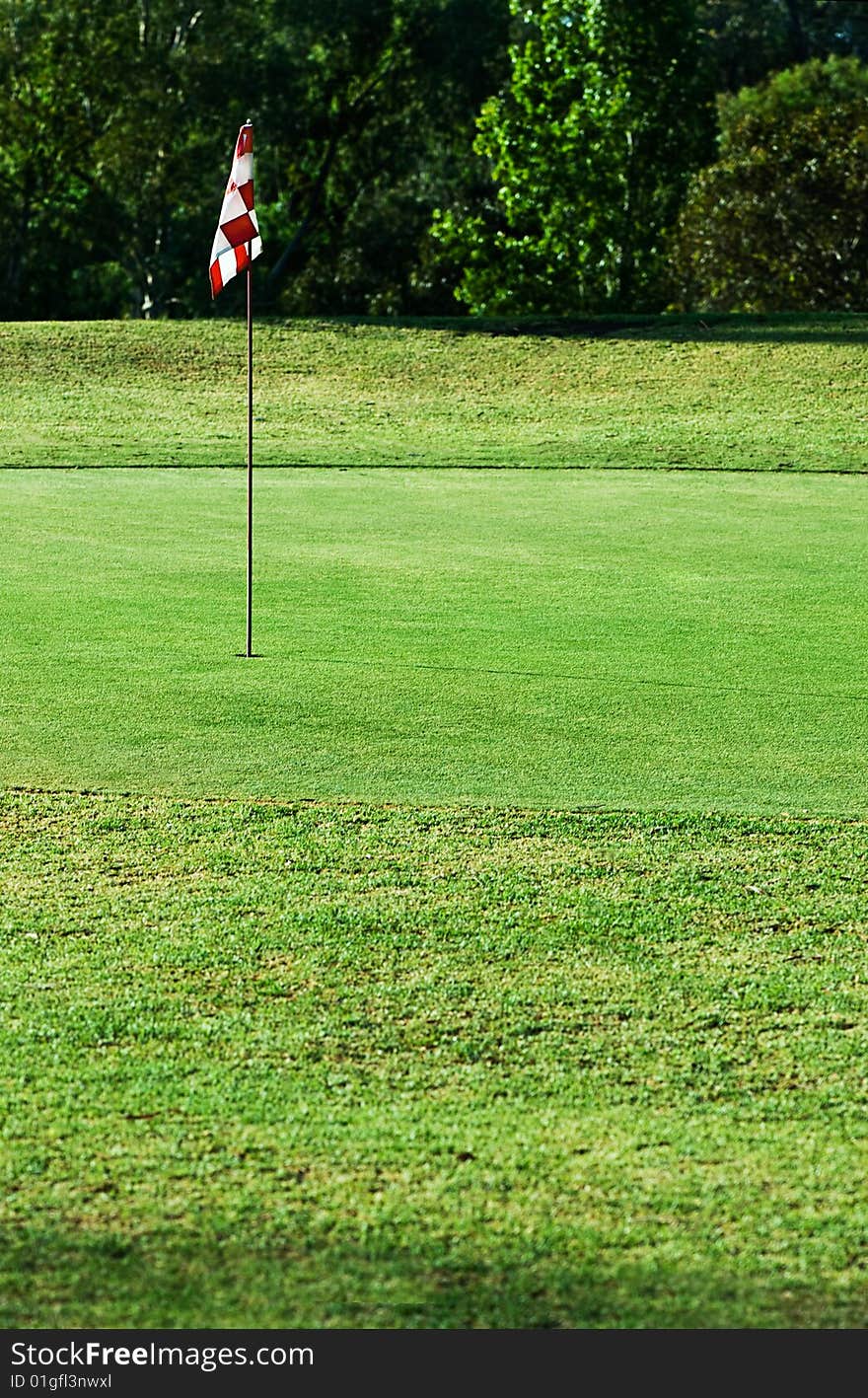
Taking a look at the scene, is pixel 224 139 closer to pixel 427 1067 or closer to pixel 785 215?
pixel 785 215

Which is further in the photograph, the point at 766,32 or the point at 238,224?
the point at 766,32

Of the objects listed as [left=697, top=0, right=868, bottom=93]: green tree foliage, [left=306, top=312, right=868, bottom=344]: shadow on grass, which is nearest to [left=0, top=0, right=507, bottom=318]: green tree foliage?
[left=697, top=0, right=868, bottom=93]: green tree foliage

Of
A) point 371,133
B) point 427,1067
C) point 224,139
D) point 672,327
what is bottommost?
point 427,1067

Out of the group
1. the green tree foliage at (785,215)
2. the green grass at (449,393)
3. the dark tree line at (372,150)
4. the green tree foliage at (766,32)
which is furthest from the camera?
the green tree foliage at (766,32)

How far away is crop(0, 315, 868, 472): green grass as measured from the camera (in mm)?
22688

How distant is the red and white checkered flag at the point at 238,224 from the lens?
8.91 m

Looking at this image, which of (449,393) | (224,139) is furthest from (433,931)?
(224,139)

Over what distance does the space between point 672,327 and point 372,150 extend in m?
18.4

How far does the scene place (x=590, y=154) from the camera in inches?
1545

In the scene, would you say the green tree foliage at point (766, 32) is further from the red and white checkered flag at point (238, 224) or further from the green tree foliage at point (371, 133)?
the red and white checkered flag at point (238, 224)

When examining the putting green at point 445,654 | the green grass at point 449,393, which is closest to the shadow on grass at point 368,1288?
the putting green at point 445,654

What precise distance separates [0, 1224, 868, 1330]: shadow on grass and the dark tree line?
120 feet

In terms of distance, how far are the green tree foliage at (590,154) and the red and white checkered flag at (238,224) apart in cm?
3175
